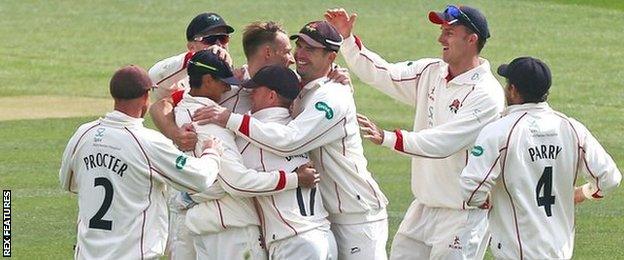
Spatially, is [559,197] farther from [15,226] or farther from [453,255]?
[15,226]

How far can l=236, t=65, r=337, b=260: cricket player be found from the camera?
9219 mm

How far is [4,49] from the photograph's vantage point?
25.9 meters

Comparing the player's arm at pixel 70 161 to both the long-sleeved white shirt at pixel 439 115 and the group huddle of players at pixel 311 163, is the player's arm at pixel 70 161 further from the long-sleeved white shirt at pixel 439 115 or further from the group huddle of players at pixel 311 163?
the long-sleeved white shirt at pixel 439 115

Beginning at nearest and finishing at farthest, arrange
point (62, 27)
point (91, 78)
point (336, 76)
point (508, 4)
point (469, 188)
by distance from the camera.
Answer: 1. point (469, 188)
2. point (336, 76)
3. point (91, 78)
4. point (62, 27)
5. point (508, 4)

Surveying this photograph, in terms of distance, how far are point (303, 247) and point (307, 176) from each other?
0.44m

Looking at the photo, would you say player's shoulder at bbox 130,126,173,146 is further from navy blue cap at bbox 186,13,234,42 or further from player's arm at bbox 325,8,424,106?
player's arm at bbox 325,8,424,106

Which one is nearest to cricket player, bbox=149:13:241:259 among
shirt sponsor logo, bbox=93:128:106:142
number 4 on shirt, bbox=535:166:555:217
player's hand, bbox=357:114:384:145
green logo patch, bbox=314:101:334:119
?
shirt sponsor logo, bbox=93:128:106:142

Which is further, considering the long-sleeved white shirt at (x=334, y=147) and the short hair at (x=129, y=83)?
the long-sleeved white shirt at (x=334, y=147)

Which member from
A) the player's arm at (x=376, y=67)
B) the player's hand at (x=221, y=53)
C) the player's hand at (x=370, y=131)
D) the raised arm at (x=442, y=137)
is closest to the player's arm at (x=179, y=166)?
the player's hand at (x=221, y=53)

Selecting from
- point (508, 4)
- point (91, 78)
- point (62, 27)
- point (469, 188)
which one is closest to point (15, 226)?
point (469, 188)

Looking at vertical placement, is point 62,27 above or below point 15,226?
below

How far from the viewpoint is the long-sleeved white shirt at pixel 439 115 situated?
9.70 m

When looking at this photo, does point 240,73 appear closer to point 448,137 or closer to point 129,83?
point 129,83

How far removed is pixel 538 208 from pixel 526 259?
12.4 inches
